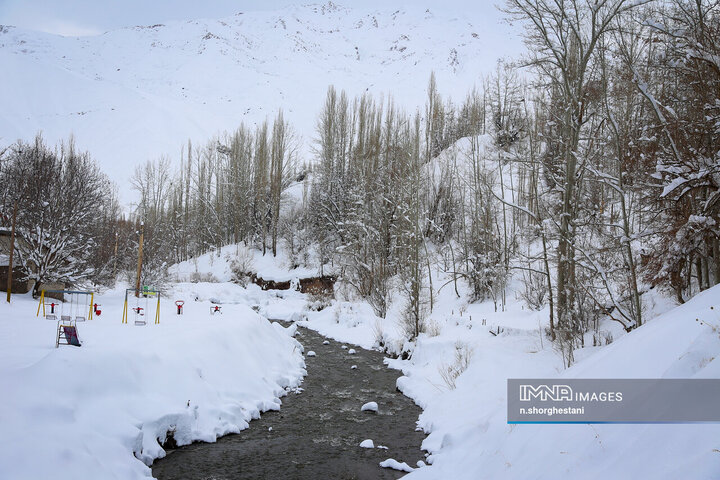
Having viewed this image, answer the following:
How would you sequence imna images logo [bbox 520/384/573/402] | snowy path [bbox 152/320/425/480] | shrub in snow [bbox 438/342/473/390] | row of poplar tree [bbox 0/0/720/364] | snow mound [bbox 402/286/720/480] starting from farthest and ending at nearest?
shrub in snow [bbox 438/342/473/390], row of poplar tree [bbox 0/0/720/364], snowy path [bbox 152/320/425/480], imna images logo [bbox 520/384/573/402], snow mound [bbox 402/286/720/480]

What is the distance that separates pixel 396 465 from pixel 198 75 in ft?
290

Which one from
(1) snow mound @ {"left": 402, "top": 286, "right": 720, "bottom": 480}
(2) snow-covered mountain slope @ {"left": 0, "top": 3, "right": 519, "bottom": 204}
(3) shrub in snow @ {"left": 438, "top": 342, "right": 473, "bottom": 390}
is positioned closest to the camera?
(1) snow mound @ {"left": 402, "top": 286, "right": 720, "bottom": 480}

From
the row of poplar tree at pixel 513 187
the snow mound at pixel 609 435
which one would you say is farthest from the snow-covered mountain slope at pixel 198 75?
the snow mound at pixel 609 435

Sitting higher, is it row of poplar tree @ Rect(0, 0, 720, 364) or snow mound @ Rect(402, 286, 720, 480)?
row of poplar tree @ Rect(0, 0, 720, 364)

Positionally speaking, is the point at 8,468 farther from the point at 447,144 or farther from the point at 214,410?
the point at 447,144

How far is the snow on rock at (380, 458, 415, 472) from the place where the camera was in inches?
260

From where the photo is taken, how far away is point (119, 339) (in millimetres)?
8773

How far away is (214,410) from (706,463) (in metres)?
7.52

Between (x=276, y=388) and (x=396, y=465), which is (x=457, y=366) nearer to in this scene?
(x=396, y=465)

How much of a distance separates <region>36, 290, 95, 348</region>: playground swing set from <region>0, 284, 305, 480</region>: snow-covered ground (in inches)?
8.4

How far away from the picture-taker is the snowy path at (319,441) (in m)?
6.52

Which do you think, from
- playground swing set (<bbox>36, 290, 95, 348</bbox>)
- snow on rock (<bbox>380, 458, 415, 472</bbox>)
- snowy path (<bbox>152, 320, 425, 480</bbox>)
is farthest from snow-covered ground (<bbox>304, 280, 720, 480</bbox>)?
playground swing set (<bbox>36, 290, 95, 348</bbox>)

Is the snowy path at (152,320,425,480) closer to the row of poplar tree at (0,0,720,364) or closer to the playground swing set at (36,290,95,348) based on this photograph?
the playground swing set at (36,290,95,348)

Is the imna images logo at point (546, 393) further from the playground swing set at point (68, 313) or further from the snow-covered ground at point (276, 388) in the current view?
the playground swing set at point (68, 313)
